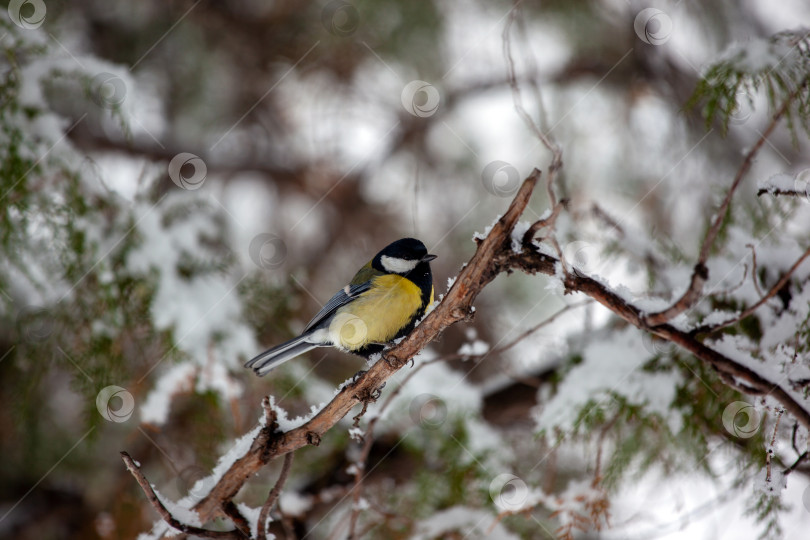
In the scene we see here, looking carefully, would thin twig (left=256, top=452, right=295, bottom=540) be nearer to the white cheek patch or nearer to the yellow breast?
the yellow breast

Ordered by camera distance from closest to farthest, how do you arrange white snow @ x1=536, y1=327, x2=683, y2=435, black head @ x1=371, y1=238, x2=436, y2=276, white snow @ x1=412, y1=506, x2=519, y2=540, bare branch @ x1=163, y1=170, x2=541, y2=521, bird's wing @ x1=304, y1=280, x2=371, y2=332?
1. bare branch @ x1=163, y1=170, x2=541, y2=521
2. black head @ x1=371, y1=238, x2=436, y2=276
3. bird's wing @ x1=304, y1=280, x2=371, y2=332
4. white snow @ x1=536, y1=327, x2=683, y2=435
5. white snow @ x1=412, y1=506, x2=519, y2=540

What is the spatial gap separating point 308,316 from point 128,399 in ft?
3.47

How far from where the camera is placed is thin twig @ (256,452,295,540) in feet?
4.65

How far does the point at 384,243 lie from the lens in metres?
3.58

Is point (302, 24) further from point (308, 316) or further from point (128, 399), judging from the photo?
point (128, 399)

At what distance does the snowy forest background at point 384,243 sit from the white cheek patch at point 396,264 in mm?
314

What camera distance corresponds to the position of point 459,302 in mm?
1245

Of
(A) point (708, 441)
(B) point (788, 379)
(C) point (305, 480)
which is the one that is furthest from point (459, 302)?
(C) point (305, 480)

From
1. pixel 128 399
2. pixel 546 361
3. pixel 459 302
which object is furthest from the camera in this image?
pixel 546 361

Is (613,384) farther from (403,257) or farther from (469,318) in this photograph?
(469,318)

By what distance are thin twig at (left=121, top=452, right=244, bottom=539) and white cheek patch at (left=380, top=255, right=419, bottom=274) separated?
0.87m

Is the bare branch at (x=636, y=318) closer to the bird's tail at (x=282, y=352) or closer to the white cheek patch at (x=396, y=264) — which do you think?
the white cheek patch at (x=396, y=264)

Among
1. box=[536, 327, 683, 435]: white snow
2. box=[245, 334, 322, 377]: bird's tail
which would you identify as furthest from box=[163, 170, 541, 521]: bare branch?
box=[536, 327, 683, 435]: white snow

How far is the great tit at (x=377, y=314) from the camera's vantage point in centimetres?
180
